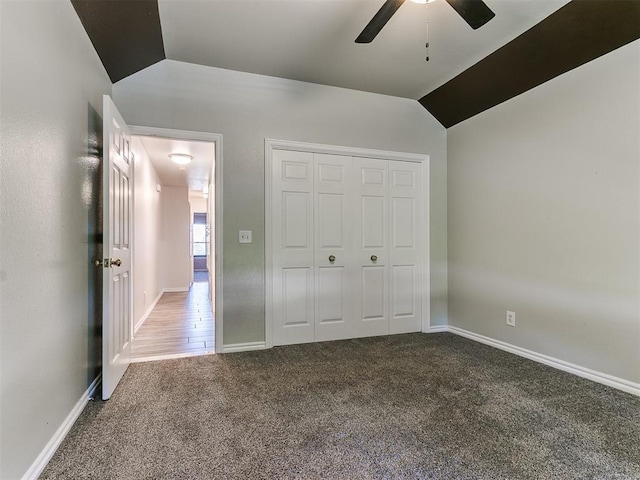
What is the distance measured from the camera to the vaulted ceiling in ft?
7.11

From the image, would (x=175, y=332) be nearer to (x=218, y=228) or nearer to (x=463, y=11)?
(x=218, y=228)

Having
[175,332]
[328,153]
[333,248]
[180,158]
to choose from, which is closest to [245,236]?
[333,248]

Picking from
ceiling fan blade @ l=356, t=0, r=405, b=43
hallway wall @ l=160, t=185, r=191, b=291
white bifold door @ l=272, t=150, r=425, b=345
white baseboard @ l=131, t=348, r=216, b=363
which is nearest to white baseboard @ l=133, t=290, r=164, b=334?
white baseboard @ l=131, t=348, r=216, b=363

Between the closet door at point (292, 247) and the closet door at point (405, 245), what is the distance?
3.07 ft

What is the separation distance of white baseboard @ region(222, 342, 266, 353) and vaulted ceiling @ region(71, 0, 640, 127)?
8.00ft

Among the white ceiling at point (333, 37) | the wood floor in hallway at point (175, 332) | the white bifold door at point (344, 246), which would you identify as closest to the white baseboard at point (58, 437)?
the wood floor in hallway at point (175, 332)

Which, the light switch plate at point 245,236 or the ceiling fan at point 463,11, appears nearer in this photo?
the ceiling fan at point 463,11

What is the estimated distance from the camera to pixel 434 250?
377 centimetres

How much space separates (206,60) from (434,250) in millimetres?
2962

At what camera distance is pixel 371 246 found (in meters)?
3.55

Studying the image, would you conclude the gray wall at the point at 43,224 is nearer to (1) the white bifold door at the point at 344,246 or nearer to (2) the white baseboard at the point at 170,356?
(2) the white baseboard at the point at 170,356

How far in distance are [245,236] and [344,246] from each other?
102 cm

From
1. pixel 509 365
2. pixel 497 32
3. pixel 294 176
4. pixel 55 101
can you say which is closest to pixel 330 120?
pixel 294 176

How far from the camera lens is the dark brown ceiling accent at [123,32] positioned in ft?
6.59
